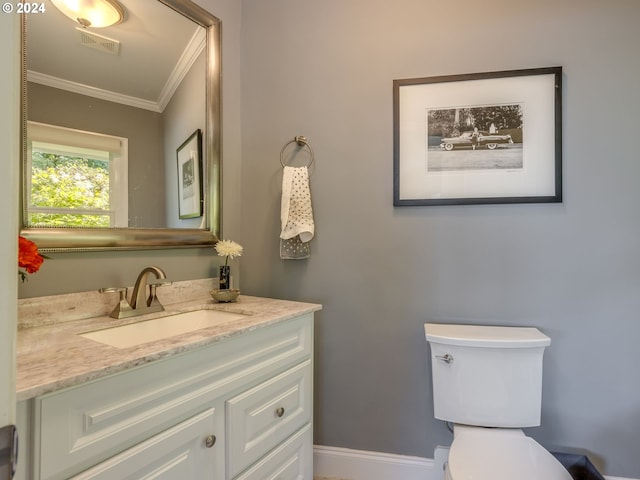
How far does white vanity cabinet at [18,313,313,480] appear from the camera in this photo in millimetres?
684

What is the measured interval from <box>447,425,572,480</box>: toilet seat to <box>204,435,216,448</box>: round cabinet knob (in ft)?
2.43

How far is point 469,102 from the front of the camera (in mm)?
1521

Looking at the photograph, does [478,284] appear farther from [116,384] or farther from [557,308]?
[116,384]

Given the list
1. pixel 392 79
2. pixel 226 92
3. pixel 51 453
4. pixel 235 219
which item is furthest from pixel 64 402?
pixel 392 79

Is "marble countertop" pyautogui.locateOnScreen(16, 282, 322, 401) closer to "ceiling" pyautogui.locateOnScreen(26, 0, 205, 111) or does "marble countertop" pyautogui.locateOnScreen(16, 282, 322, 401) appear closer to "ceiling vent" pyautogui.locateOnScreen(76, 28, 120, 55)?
"ceiling" pyautogui.locateOnScreen(26, 0, 205, 111)

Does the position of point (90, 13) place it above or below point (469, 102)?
above

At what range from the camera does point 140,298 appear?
1225 millimetres

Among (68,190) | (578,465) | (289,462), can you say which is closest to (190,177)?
(68,190)

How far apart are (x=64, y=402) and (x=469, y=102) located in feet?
5.76

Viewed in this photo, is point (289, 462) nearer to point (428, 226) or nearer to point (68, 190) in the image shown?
point (428, 226)

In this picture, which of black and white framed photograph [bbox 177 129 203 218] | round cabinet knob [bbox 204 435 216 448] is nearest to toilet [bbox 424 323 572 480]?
round cabinet knob [bbox 204 435 216 448]

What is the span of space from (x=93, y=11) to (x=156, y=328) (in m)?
1.15

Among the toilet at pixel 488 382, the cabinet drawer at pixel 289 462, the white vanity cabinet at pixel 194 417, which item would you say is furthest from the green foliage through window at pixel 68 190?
the toilet at pixel 488 382

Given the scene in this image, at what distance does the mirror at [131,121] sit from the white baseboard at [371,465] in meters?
1.23
